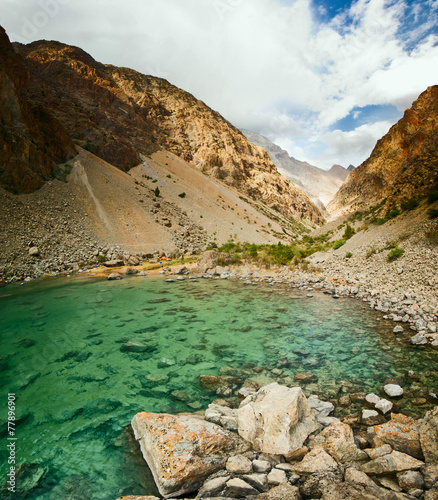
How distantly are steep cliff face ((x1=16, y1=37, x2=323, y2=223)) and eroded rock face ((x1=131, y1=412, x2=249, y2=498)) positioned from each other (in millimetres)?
49662

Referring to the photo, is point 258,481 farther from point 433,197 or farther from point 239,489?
point 433,197

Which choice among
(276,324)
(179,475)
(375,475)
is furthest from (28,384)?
(276,324)

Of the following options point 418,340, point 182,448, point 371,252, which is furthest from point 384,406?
point 371,252

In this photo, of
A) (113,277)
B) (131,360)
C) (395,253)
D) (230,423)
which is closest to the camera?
(230,423)

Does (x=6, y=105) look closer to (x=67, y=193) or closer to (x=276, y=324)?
(x=67, y=193)

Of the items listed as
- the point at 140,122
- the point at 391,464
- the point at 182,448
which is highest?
the point at 140,122

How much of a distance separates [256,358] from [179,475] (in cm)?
443

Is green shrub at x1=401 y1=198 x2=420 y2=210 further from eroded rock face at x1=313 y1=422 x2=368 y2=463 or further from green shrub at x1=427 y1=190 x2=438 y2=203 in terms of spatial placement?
eroded rock face at x1=313 y1=422 x2=368 y2=463

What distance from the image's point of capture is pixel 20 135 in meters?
27.6

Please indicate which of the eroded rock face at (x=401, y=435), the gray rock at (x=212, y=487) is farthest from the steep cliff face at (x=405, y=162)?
the gray rock at (x=212, y=487)

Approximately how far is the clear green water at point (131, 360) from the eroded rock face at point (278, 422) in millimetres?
1476

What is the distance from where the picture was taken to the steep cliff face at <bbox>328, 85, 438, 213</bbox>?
19.6 meters

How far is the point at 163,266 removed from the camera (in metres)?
25.3

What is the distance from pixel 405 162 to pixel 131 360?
5018cm
